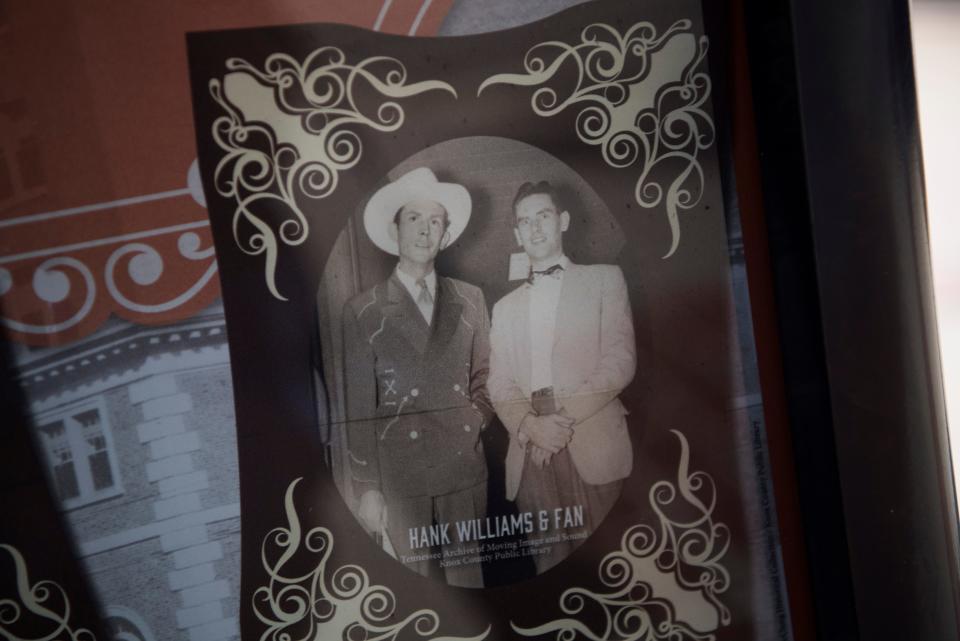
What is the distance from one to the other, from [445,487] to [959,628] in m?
0.83

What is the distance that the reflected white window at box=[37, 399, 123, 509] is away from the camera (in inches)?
50.6

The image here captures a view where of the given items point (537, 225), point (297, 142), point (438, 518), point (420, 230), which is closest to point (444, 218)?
point (420, 230)

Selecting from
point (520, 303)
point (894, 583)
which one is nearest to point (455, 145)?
point (520, 303)

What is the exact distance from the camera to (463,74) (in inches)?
51.9

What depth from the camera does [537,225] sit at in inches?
52.4

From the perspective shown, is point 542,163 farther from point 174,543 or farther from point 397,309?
point 174,543

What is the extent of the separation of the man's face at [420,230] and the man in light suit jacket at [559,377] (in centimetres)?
12

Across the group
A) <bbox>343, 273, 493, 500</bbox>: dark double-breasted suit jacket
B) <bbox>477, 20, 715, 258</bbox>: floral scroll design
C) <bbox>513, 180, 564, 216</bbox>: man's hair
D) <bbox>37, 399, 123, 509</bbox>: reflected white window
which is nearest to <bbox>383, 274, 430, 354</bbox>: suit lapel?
<bbox>343, 273, 493, 500</bbox>: dark double-breasted suit jacket

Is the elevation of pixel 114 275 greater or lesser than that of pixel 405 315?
greater

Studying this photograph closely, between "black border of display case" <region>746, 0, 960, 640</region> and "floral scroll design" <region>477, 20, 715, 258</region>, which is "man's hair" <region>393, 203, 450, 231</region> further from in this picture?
"black border of display case" <region>746, 0, 960, 640</region>

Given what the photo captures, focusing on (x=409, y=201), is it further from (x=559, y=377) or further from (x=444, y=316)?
(x=559, y=377)

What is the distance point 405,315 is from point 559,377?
259mm

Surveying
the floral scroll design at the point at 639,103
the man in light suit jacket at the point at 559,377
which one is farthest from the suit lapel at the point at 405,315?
the floral scroll design at the point at 639,103

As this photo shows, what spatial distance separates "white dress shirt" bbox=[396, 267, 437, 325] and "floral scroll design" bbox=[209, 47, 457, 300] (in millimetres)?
166
